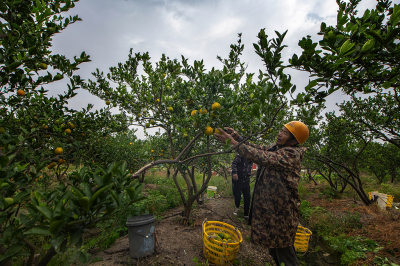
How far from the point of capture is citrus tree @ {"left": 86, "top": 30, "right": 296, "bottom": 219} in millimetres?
1664

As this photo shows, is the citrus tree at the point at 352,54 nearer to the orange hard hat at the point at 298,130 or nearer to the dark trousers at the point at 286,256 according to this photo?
the orange hard hat at the point at 298,130

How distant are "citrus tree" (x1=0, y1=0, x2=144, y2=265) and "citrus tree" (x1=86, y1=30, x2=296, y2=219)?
0.55 meters

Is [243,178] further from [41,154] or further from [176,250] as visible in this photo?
[41,154]

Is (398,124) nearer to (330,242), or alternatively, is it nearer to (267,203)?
(330,242)

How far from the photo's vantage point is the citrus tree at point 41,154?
2.99ft

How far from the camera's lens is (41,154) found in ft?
6.37

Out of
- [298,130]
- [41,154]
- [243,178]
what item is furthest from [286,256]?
[41,154]

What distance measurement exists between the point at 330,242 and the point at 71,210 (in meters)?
5.27

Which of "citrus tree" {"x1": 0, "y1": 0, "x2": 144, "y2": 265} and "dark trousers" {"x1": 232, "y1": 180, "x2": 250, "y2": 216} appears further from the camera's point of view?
"dark trousers" {"x1": 232, "y1": 180, "x2": 250, "y2": 216}

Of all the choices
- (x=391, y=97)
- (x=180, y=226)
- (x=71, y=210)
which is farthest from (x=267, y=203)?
(x=391, y=97)

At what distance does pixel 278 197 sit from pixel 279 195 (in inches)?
1.1

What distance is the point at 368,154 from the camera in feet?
28.8

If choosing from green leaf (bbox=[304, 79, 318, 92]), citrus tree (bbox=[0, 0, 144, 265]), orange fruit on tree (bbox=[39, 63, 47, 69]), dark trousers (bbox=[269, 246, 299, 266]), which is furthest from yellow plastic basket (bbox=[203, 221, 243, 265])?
orange fruit on tree (bbox=[39, 63, 47, 69])

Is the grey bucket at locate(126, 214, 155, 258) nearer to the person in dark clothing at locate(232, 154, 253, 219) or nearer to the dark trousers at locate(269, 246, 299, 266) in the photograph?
the dark trousers at locate(269, 246, 299, 266)
